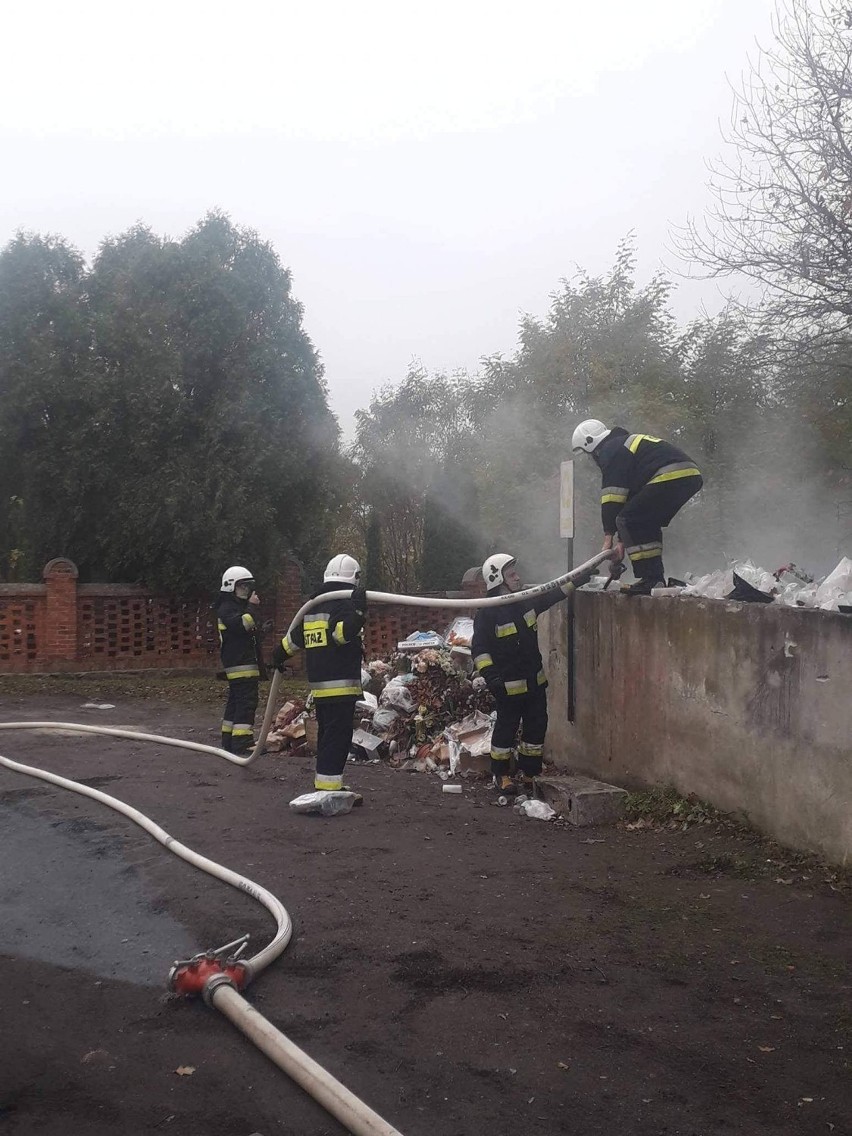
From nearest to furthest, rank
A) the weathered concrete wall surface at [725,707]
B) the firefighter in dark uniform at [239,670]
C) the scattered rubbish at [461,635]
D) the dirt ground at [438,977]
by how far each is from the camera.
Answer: the dirt ground at [438,977] < the weathered concrete wall surface at [725,707] < the firefighter in dark uniform at [239,670] < the scattered rubbish at [461,635]

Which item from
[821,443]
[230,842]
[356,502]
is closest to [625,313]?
[821,443]

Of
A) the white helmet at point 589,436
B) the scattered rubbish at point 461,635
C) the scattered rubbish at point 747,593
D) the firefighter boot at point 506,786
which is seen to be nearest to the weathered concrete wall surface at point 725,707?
the scattered rubbish at point 747,593

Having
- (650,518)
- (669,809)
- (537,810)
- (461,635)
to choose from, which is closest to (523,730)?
(537,810)

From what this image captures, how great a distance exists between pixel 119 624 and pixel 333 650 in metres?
10.5

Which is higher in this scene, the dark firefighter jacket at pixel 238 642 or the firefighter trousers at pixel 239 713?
the dark firefighter jacket at pixel 238 642

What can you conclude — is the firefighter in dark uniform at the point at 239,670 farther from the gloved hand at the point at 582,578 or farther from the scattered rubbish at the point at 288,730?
the gloved hand at the point at 582,578

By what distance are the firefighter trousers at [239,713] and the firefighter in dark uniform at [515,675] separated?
2572 mm

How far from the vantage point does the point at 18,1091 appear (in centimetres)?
308

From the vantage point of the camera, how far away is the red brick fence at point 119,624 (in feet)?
52.6

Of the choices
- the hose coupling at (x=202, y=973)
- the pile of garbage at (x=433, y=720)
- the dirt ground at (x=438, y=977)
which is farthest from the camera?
the pile of garbage at (x=433, y=720)

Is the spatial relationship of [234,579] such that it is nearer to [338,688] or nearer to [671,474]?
[338,688]

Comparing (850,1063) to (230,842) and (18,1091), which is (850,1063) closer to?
(18,1091)

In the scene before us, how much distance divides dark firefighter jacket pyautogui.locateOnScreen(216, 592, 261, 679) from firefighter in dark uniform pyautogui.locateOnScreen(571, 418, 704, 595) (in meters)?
3.64

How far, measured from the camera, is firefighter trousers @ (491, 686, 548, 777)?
770cm
